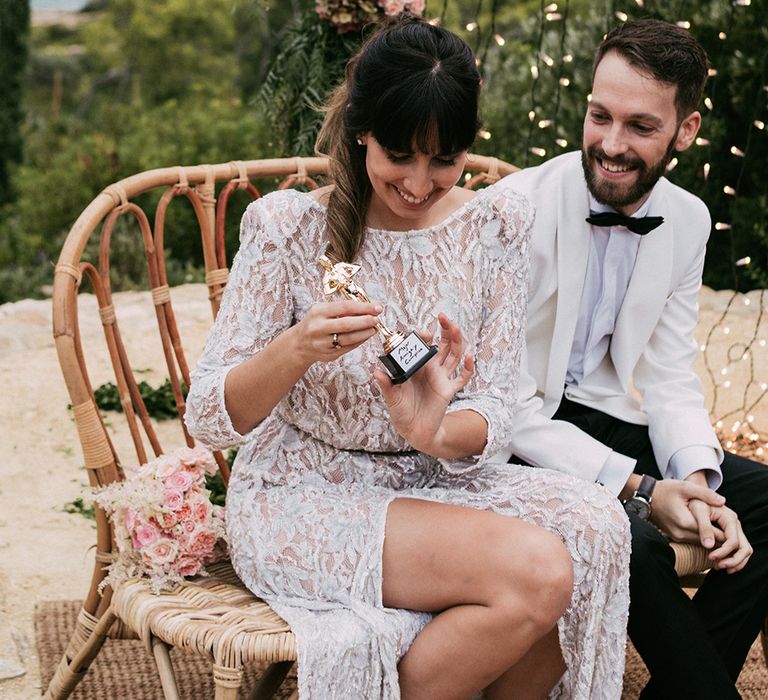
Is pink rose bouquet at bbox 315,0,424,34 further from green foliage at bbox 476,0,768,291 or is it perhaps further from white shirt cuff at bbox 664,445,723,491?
green foliage at bbox 476,0,768,291

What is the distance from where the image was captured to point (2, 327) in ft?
18.7

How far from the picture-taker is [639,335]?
2869 millimetres

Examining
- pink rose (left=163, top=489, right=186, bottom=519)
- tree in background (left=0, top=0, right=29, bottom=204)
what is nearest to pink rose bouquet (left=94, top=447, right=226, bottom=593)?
pink rose (left=163, top=489, right=186, bottom=519)

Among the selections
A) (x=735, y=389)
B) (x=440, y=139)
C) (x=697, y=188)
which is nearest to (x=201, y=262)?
(x=697, y=188)

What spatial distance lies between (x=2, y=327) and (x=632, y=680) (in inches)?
150

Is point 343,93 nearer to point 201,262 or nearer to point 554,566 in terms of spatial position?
point 554,566

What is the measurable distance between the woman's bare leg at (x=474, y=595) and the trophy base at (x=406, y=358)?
34 centimetres

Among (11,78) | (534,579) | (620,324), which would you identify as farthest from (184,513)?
(11,78)

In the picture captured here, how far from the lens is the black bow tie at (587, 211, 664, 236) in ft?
9.11

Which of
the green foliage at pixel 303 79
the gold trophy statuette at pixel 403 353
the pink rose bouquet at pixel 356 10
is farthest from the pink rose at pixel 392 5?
the gold trophy statuette at pixel 403 353

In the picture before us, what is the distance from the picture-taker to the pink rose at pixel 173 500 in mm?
2341

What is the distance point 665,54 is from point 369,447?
1.14 metres

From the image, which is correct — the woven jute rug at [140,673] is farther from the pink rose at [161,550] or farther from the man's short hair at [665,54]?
the man's short hair at [665,54]

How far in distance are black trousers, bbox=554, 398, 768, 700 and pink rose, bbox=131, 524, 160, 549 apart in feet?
3.15
